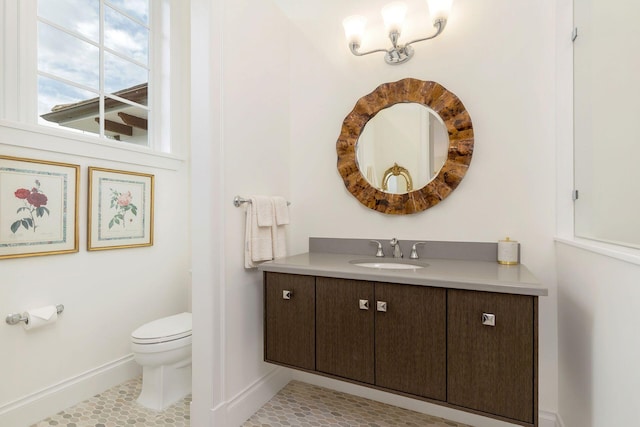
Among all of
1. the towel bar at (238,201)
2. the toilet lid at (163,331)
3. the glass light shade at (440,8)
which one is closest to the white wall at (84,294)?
the toilet lid at (163,331)

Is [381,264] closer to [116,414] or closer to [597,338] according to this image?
[597,338]

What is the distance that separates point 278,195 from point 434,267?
3.51 ft

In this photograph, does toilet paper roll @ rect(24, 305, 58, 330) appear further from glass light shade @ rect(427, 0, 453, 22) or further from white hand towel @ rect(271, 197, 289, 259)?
glass light shade @ rect(427, 0, 453, 22)

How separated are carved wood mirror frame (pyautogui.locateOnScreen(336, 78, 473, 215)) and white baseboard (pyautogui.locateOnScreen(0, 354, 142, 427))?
1.96 metres

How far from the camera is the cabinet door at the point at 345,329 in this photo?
1463 mm

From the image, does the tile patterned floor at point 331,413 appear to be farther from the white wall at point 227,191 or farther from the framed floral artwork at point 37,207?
the framed floral artwork at point 37,207

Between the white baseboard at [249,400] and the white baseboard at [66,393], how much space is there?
3.25 feet

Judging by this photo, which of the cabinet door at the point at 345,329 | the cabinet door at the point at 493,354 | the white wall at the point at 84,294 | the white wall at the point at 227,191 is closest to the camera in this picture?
the cabinet door at the point at 493,354

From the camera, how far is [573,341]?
1.40 meters

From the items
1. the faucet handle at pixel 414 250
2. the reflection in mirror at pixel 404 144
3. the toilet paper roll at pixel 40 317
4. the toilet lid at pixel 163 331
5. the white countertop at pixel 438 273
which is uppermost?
the reflection in mirror at pixel 404 144

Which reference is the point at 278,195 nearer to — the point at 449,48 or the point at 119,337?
the point at 449,48

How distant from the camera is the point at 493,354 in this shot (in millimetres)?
1215

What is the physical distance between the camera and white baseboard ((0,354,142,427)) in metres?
1.68

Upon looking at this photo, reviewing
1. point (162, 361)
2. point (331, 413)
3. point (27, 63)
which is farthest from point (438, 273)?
point (27, 63)
